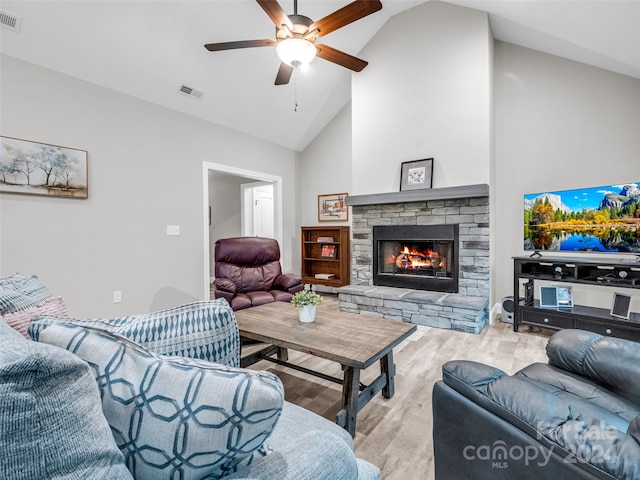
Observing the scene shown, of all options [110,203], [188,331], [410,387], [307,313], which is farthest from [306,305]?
[110,203]

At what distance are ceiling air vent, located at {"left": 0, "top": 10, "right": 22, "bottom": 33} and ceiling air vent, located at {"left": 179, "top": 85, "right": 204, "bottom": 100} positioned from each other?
4.66ft

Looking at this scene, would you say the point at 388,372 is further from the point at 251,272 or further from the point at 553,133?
the point at 553,133

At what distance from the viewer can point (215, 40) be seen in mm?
3451

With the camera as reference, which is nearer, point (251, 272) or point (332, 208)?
point (251, 272)

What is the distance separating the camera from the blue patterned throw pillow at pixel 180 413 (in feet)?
1.87

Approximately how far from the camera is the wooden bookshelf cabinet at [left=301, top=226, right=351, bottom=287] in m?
5.15

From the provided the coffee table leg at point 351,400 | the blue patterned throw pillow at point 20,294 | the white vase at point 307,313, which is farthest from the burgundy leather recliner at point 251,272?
the blue patterned throw pillow at point 20,294

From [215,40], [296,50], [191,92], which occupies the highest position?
[215,40]

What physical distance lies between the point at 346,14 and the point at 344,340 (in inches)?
91.0

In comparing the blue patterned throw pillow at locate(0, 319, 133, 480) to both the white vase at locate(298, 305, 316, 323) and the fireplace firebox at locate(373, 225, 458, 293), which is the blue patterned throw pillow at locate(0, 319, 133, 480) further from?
the fireplace firebox at locate(373, 225, 458, 293)

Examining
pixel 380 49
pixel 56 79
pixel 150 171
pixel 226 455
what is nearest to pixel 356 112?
pixel 380 49

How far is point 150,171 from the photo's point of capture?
12.3 ft

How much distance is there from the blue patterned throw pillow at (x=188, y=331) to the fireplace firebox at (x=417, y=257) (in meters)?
3.16

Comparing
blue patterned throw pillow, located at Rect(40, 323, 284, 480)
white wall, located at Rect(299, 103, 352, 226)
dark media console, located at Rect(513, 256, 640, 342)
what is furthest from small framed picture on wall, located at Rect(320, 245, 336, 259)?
blue patterned throw pillow, located at Rect(40, 323, 284, 480)
